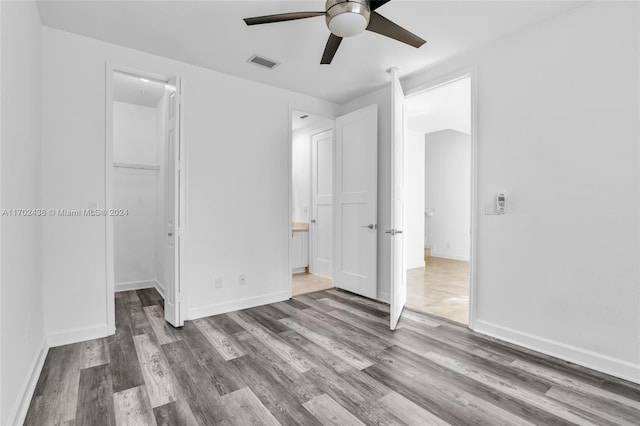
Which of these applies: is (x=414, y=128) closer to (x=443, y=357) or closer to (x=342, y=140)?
(x=342, y=140)

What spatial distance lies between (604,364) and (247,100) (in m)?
4.05

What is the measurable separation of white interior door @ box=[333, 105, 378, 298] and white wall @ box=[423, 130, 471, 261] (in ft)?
12.6

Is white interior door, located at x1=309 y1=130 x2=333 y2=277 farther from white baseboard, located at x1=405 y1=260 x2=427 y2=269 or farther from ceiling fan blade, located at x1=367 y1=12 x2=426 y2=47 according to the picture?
ceiling fan blade, located at x1=367 y1=12 x2=426 y2=47

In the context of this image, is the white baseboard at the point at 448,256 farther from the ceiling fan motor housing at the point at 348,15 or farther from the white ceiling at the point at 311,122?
the ceiling fan motor housing at the point at 348,15

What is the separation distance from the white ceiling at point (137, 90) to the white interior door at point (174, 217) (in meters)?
0.85

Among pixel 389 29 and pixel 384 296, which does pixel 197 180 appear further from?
pixel 384 296

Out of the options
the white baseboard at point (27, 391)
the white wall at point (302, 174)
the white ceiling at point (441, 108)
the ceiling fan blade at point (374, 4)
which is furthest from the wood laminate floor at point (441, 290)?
the white baseboard at point (27, 391)

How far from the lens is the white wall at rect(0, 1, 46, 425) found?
1.59 meters

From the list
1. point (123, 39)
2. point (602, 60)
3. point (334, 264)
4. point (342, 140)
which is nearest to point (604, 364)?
point (602, 60)

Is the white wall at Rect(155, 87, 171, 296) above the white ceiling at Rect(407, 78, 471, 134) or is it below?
below

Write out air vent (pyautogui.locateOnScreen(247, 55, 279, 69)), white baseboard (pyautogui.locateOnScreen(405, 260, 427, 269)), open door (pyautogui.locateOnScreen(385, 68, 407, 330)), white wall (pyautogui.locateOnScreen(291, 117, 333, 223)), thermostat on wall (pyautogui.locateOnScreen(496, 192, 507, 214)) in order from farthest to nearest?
white baseboard (pyautogui.locateOnScreen(405, 260, 427, 269)), white wall (pyautogui.locateOnScreen(291, 117, 333, 223)), air vent (pyautogui.locateOnScreen(247, 55, 279, 69)), open door (pyautogui.locateOnScreen(385, 68, 407, 330)), thermostat on wall (pyautogui.locateOnScreen(496, 192, 507, 214))

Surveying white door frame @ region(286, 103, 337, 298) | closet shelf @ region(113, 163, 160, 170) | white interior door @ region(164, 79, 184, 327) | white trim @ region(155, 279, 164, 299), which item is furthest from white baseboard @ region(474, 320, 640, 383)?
closet shelf @ region(113, 163, 160, 170)

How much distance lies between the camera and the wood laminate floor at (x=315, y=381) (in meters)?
1.81

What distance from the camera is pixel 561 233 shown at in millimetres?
2520
